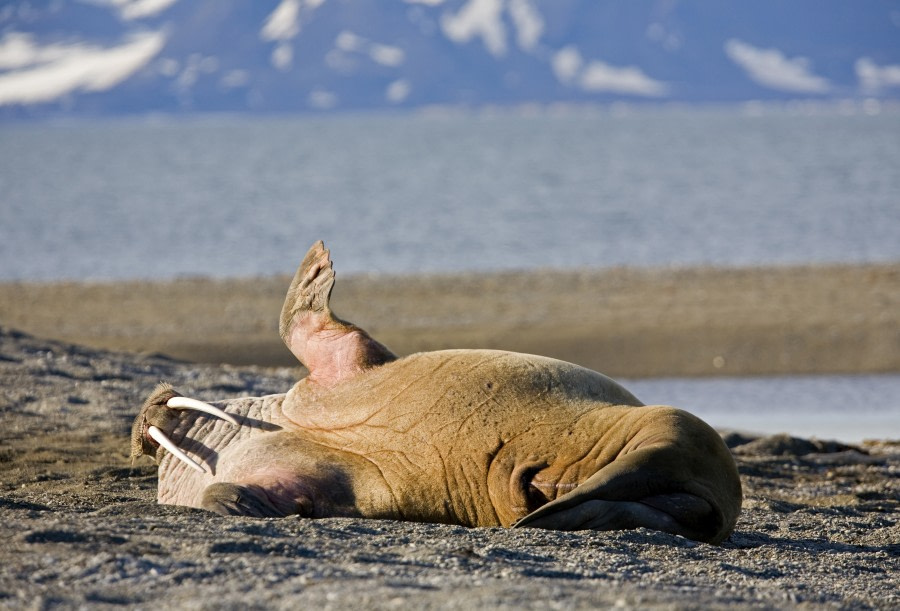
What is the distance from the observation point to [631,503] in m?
5.21

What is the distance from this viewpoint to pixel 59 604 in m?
3.76

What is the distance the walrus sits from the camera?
5.24m

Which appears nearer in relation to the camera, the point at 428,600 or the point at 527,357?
the point at 428,600

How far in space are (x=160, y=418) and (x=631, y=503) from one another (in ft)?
7.88

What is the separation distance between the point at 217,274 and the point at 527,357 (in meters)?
19.0

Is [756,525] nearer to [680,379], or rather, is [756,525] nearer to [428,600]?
[428,600]

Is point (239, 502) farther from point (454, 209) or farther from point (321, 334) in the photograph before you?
point (454, 209)

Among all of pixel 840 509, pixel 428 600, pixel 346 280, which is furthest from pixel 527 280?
pixel 428 600

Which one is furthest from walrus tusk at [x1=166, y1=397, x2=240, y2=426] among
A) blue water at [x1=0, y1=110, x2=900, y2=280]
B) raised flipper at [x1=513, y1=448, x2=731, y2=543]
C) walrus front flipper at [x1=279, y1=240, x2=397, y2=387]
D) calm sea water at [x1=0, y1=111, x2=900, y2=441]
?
blue water at [x1=0, y1=110, x2=900, y2=280]

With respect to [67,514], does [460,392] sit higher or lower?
higher

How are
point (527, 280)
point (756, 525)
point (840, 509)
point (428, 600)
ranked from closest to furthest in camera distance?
point (428, 600), point (756, 525), point (840, 509), point (527, 280)

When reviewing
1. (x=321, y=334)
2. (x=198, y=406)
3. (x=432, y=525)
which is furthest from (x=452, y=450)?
(x=198, y=406)

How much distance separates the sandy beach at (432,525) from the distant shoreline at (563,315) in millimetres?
43

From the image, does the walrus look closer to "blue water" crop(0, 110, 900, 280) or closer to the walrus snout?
the walrus snout
